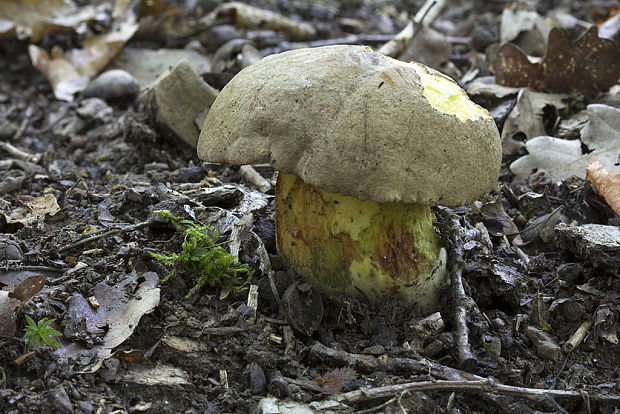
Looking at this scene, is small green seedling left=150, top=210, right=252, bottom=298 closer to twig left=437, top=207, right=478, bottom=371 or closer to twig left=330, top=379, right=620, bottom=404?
twig left=330, top=379, right=620, bottom=404

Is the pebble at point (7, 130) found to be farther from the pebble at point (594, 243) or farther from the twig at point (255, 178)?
the pebble at point (594, 243)

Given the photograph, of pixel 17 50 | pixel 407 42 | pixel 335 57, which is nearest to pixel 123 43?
pixel 17 50

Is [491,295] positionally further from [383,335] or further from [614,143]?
[614,143]

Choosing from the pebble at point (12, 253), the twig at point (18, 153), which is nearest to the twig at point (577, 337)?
the pebble at point (12, 253)

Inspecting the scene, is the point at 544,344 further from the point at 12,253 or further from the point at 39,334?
the point at 12,253

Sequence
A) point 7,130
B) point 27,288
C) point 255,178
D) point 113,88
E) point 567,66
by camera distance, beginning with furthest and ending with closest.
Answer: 1. point 113,88
2. point 7,130
3. point 567,66
4. point 255,178
5. point 27,288

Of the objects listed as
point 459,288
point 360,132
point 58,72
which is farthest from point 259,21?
point 360,132
